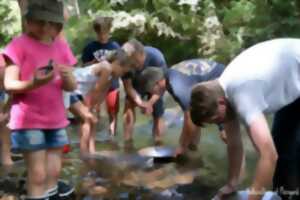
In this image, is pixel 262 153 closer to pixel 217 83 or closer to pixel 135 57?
pixel 217 83

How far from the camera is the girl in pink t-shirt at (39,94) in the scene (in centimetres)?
403

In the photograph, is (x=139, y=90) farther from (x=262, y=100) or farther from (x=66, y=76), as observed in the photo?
(x=262, y=100)

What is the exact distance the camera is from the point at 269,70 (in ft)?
11.9

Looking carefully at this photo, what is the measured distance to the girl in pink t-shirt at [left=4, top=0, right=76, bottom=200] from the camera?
159 inches

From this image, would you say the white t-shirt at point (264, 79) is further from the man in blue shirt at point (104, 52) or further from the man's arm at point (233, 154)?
the man in blue shirt at point (104, 52)

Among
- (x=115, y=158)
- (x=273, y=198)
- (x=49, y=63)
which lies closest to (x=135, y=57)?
(x=115, y=158)

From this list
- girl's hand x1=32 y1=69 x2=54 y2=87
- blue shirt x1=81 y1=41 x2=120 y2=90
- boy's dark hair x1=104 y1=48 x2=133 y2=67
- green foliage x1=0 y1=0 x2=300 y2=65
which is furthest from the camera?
green foliage x1=0 y1=0 x2=300 y2=65

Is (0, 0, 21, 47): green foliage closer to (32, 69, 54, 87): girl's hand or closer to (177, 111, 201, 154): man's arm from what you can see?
(177, 111, 201, 154): man's arm

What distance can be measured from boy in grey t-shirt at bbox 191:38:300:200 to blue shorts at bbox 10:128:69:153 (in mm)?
907

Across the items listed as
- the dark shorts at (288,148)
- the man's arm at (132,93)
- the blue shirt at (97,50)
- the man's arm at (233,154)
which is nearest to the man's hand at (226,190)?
the man's arm at (233,154)

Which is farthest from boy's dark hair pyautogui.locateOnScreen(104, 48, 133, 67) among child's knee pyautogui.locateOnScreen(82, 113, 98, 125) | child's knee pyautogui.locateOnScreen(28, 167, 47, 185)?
child's knee pyautogui.locateOnScreen(28, 167, 47, 185)

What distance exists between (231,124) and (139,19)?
7577mm

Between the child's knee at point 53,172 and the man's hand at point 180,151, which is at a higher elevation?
the child's knee at point 53,172

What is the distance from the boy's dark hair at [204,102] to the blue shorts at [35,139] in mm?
931
